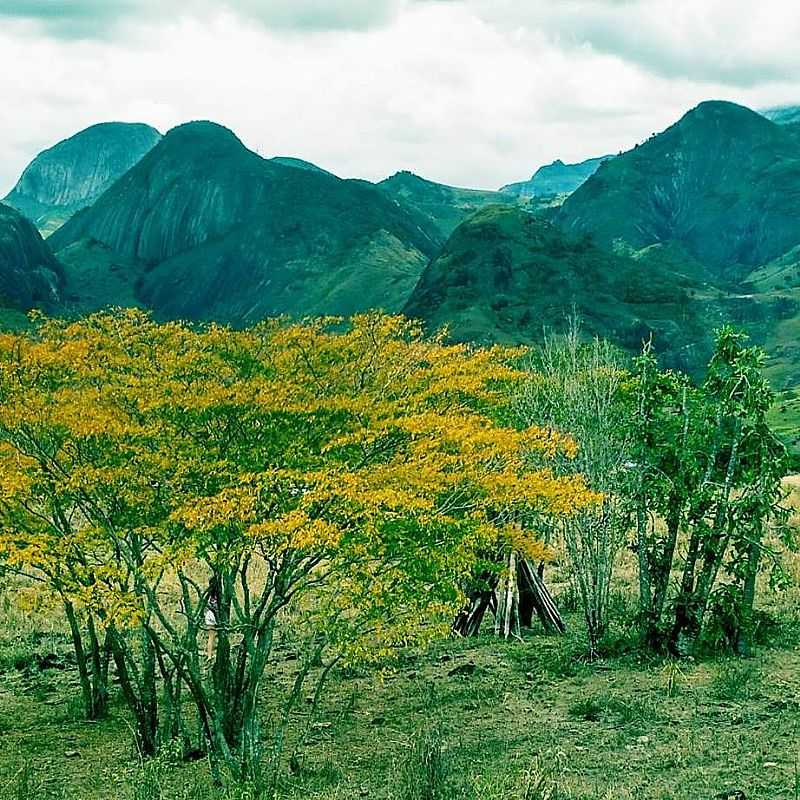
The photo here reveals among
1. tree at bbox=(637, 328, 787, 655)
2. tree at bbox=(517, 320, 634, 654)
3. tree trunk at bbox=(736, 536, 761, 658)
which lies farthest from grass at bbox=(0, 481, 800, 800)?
tree at bbox=(517, 320, 634, 654)

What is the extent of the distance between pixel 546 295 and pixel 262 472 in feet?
539

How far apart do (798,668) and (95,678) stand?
13.3 meters

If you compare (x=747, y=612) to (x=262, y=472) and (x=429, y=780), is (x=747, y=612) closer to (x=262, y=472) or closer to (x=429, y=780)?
(x=429, y=780)

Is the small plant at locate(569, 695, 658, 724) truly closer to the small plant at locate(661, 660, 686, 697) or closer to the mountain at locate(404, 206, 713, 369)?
the small plant at locate(661, 660, 686, 697)

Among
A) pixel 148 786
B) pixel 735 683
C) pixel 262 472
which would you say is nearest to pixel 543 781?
pixel 148 786

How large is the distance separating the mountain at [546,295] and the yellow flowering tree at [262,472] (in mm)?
128602

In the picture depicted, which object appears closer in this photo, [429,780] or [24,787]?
[429,780]

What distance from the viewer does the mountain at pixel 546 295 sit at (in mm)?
158500

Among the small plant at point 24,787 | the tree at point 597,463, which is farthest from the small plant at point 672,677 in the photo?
the small plant at point 24,787

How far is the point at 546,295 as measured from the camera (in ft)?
568

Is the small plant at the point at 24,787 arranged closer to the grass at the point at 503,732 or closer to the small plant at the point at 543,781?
the grass at the point at 503,732

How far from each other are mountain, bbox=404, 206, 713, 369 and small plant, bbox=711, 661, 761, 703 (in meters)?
126

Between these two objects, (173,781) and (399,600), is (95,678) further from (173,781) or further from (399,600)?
(399,600)

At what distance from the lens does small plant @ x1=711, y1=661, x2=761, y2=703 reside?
15789 mm
